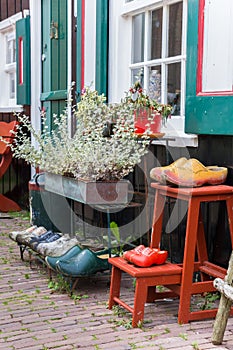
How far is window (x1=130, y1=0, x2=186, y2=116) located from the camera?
4.16m

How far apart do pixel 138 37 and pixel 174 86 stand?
2.30 ft

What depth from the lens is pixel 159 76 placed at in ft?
14.4

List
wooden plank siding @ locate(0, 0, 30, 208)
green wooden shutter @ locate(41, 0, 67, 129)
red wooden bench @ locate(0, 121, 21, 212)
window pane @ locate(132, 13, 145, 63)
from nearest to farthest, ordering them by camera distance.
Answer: window pane @ locate(132, 13, 145, 63), green wooden shutter @ locate(41, 0, 67, 129), red wooden bench @ locate(0, 121, 21, 212), wooden plank siding @ locate(0, 0, 30, 208)

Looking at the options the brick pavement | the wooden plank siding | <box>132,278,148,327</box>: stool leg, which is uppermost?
the wooden plank siding

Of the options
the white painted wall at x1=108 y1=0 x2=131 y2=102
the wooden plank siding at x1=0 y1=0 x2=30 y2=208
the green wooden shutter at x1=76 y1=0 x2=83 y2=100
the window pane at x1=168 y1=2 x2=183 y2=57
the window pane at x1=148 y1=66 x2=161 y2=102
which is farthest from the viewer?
the wooden plank siding at x1=0 y1=0 x2=30 y2=208

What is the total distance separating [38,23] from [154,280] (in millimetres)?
4221

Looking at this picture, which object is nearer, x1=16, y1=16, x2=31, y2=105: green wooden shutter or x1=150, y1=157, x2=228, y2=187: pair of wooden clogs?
x1=150, y1=157, x2=228, y2=187: pair of wooden clogs

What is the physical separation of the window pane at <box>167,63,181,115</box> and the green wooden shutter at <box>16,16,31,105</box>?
2.86 metres

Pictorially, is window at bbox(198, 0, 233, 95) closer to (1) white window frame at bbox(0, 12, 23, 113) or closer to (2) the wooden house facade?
(2) the wooden house facade

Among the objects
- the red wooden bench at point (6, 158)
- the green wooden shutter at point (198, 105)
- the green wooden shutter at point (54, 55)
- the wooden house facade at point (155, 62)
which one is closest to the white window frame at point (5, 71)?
the red wooden bench at point (6, 158)

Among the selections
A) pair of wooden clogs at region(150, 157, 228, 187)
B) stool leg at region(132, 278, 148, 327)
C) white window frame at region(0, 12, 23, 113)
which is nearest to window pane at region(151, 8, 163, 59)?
pair of wooden clogs at region(150, 157, 228, 187)

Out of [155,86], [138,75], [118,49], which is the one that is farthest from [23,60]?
[155,86]

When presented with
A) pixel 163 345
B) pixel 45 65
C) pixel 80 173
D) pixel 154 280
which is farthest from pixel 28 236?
pixel 45 65

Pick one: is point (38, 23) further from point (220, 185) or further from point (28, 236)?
point (220, 185)
